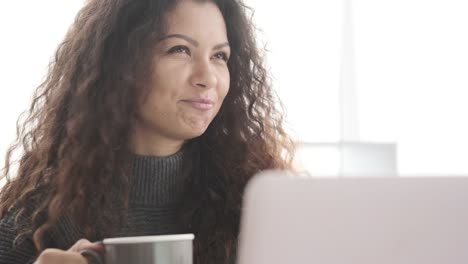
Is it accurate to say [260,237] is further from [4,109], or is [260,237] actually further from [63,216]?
[4,109]

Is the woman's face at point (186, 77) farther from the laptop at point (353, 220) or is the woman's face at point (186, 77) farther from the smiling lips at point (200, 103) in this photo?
the laptop at point (353, 220)

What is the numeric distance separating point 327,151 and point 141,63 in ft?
5.48

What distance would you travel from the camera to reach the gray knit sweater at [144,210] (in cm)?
115

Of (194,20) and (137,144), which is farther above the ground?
(194,20)

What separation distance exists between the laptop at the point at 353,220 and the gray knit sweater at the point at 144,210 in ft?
2.25

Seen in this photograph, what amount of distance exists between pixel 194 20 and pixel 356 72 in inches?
67.6

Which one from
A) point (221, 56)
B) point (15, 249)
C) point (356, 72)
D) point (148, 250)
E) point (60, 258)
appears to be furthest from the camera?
point (356, 72)

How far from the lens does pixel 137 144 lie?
1230 mm

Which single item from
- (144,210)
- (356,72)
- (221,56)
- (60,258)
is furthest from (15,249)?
(356,72)

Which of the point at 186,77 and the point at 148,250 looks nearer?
the point at 148,250

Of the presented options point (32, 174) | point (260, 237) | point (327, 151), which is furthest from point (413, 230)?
point (327, 151)

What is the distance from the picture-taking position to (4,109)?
2.66 m

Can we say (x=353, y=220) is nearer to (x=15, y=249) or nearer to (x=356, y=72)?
(x=15, y=249)

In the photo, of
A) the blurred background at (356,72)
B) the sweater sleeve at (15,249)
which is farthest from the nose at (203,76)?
the blurred background at (356,72)
